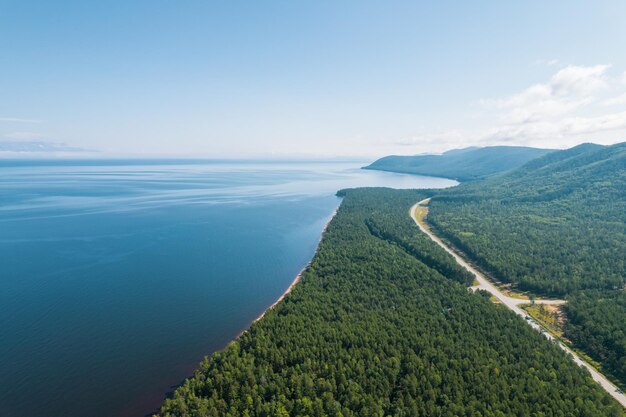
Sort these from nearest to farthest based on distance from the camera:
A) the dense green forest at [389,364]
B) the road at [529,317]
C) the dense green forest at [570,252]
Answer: the dense green forest at [389,364]
the road at [529,317]
the dense green forest at [570,252]

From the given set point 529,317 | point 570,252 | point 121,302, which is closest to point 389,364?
point 529,317

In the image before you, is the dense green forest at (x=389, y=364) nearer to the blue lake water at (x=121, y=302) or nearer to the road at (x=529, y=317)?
the road at (x=529, y=317)

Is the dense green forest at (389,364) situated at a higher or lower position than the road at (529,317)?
higher

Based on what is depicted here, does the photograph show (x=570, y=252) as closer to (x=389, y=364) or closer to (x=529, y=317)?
(x=529, y=317)

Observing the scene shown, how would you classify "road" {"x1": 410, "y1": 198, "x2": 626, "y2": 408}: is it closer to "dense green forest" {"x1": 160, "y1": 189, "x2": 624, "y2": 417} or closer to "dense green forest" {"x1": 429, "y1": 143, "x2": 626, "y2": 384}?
"dense green forest" {"x1": 429, "y1": 143, "x2": 626, "y2": 384}

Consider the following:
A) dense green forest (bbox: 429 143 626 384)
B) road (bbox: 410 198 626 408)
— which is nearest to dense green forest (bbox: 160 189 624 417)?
road (bbox: 410 198 626 408)

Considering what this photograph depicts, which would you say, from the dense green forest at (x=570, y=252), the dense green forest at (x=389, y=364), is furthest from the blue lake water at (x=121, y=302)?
the dense green forest at (x=570, y=252)

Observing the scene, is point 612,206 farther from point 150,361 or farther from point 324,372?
point 150,361

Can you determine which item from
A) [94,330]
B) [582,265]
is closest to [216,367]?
[94,330]
